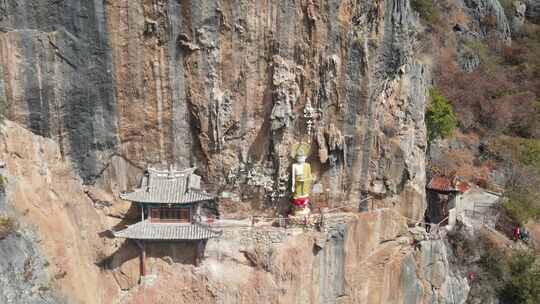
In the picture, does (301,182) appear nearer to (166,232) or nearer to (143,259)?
(166,232)

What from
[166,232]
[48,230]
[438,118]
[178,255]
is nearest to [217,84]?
[166,232]

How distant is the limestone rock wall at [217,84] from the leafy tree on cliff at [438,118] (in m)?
9.78

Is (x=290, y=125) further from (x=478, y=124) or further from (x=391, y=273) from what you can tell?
(x=478, y=124)

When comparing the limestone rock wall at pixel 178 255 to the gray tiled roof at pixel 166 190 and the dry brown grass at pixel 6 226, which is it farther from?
the gray tiled roof at pixel 166 190

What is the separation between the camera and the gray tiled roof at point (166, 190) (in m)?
16.6

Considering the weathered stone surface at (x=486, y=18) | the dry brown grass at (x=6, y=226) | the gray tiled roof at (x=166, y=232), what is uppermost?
the weathered stone surface at (x=486, y=18)

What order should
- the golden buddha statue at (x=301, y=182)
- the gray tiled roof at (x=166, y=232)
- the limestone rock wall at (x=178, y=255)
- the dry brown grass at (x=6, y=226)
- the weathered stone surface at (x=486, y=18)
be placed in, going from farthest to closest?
1. the weathered stone surface at (x=486, y=18)
2. the golden buddha statue at (x=301, y=182)
3. the gray tiled roof at (x=166, y=232)
4. the limestone rock wall at (x=178, y=255)
5. the dry brown grass at (x=6, y=226)

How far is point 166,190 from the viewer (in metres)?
17.0

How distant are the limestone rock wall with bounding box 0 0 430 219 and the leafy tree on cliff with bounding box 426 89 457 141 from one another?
385 inches

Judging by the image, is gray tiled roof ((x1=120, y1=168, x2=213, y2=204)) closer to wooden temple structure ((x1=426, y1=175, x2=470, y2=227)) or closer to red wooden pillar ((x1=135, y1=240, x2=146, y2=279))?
red wooden pillar ((x1=135, y1=240, x2=146, y2=279))

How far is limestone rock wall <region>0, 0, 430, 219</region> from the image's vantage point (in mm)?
16391

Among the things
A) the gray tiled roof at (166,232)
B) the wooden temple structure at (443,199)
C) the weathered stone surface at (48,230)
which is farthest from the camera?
the wooden temple structure at (443,199)

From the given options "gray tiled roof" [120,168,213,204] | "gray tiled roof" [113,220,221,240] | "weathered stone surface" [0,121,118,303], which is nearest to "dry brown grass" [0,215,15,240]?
"weathered stone surface" [0,121,118,303]

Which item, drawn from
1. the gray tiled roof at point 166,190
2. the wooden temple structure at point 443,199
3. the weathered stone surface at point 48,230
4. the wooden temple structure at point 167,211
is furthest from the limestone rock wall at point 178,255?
the wooden temple structure at point 443,199
